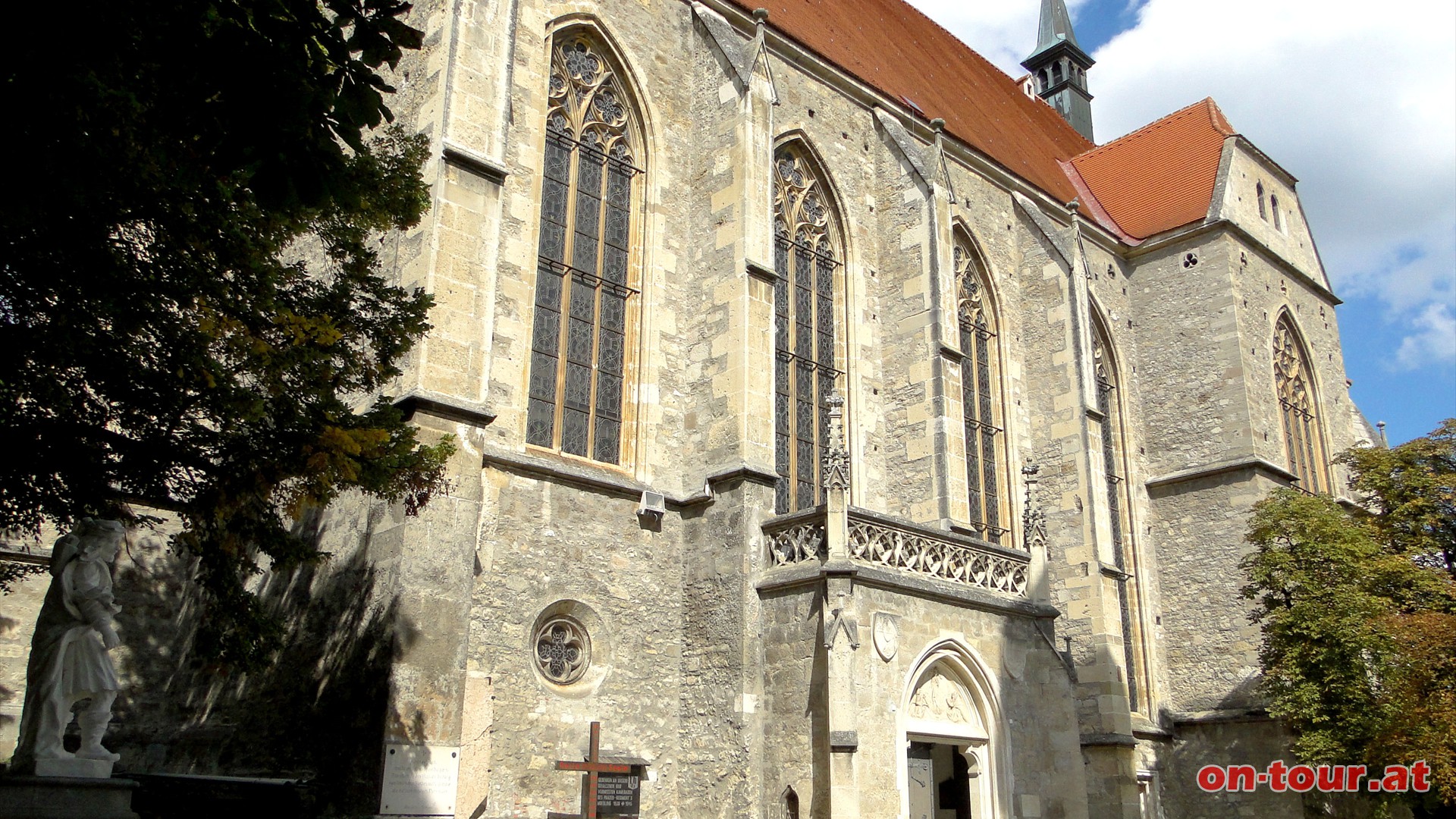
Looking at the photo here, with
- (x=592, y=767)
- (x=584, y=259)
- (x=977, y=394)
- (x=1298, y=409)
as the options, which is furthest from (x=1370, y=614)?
(x=584, y=259)

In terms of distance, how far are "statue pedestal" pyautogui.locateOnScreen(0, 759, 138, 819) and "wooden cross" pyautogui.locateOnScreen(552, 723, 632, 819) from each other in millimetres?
3992

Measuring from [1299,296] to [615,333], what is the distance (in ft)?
58.4

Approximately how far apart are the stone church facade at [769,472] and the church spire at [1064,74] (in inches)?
623

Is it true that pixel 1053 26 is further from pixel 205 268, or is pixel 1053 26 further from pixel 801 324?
pixel 205 268

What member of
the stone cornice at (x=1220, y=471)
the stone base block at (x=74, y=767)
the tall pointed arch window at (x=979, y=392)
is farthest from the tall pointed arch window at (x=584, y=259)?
the stone cornice at (x=1220, y=471)

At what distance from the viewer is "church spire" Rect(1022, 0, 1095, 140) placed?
119ft

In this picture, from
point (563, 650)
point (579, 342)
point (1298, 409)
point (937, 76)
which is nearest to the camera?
point (563, 650)

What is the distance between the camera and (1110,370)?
74.6 feet

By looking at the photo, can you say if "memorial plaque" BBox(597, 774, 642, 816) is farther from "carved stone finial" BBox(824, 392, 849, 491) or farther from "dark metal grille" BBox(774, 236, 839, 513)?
"dark metal grille" BBox(774, 236, 839, 513)

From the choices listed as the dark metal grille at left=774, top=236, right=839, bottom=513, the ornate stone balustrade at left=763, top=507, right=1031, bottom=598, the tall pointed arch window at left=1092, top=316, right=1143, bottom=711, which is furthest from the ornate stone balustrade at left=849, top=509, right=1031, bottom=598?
the tall pointed arch window at left=1092, top=316, right=1143, bottom=711

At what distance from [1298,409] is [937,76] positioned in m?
9.89

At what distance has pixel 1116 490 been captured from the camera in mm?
21766

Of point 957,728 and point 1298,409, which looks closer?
point 957,728

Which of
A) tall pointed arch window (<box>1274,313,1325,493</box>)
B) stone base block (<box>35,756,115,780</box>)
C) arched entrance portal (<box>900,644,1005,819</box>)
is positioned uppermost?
tall pointed arch window (<box>1274,313,1325,493</box>)
